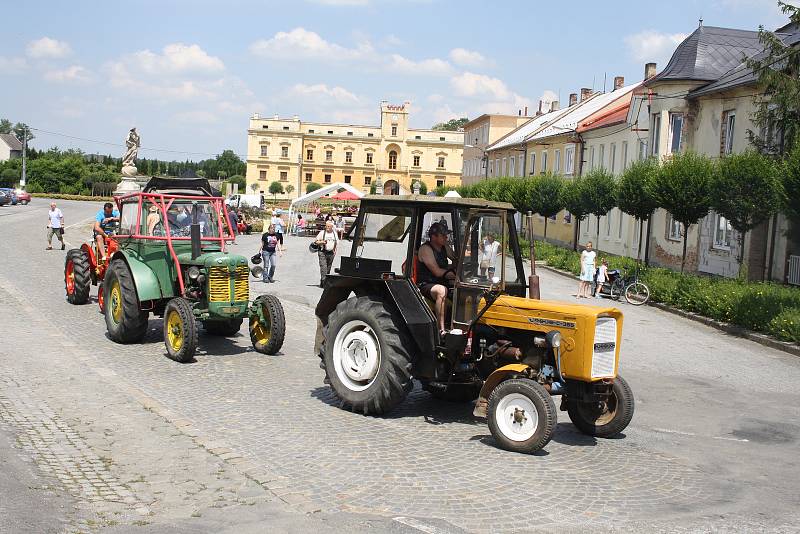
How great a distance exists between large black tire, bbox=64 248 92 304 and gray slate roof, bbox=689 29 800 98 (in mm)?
19885

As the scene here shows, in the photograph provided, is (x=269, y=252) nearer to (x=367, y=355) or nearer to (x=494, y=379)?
(x=367, y=355)

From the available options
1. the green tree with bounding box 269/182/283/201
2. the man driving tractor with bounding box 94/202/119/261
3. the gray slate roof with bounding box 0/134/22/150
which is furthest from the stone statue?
the gray slate roof with bounding box 0/134/22/150

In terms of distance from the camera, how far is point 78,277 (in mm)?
15594

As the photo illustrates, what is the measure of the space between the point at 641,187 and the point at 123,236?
58.2 feet

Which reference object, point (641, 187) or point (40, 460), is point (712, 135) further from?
point (40, 460)

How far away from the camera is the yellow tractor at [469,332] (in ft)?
25.6

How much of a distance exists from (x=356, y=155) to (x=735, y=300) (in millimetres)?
119290

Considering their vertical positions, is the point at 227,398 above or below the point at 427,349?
below

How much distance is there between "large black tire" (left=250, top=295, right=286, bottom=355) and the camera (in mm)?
11797

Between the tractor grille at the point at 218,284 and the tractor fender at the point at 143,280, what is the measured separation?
1002 mm

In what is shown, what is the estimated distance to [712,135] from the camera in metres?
29.0

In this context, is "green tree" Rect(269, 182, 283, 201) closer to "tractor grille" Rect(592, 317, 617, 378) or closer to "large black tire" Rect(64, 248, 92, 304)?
"large black tire" Rect(64, 248, 92, 304)

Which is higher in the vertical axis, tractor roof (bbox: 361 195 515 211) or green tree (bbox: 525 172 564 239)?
green tree (bbox: 525 172 564 239)

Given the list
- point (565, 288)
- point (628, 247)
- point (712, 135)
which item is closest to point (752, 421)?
point (565, 288)
